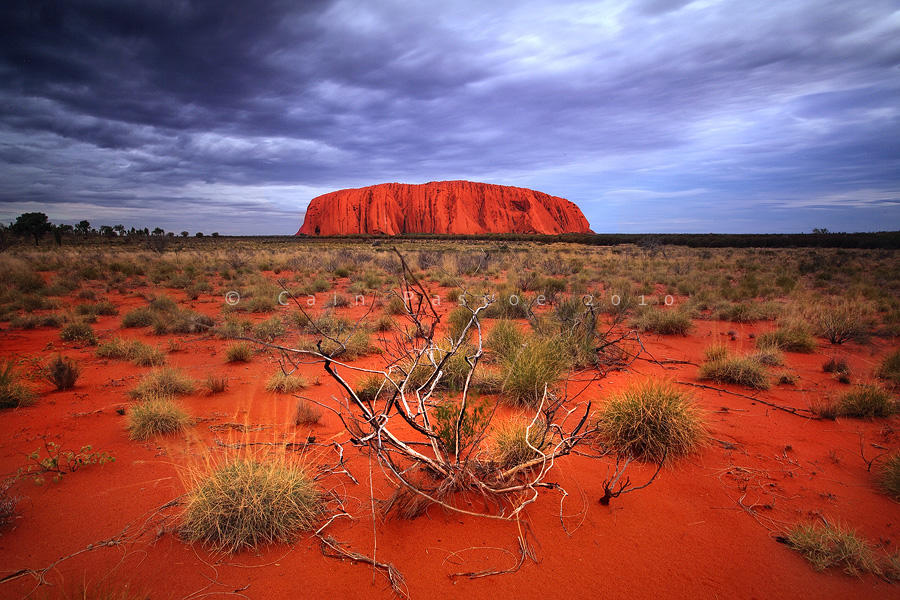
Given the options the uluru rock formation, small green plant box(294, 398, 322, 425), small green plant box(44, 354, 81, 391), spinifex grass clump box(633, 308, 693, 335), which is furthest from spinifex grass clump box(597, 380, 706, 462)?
the uluru rock formation

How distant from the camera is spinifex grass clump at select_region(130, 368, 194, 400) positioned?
4.89 metres

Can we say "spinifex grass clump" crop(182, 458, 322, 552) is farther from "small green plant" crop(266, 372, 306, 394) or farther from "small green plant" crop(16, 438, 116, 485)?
"small green plant" crop(266, 372, 306, 394)

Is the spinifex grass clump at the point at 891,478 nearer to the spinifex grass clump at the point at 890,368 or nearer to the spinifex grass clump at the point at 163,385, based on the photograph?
the spinifex grass clump at the point at 890,368

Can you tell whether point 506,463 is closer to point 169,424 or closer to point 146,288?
point 169,424

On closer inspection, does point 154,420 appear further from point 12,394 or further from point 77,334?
point 77,334

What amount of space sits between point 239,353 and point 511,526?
223 inches

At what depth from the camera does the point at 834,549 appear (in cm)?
237

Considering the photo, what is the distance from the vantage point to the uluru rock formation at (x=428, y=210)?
354 ft

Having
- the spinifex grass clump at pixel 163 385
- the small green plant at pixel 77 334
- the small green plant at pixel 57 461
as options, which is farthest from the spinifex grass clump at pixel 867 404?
the small green plant at pixel 77 334

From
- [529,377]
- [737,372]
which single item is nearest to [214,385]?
[529,377]

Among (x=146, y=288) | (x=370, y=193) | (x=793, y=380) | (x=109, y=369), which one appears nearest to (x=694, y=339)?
(x=793, y=380)

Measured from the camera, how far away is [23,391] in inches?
180

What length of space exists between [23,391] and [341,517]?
14.9 ft

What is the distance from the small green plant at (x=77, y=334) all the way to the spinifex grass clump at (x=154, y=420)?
5147 mm
